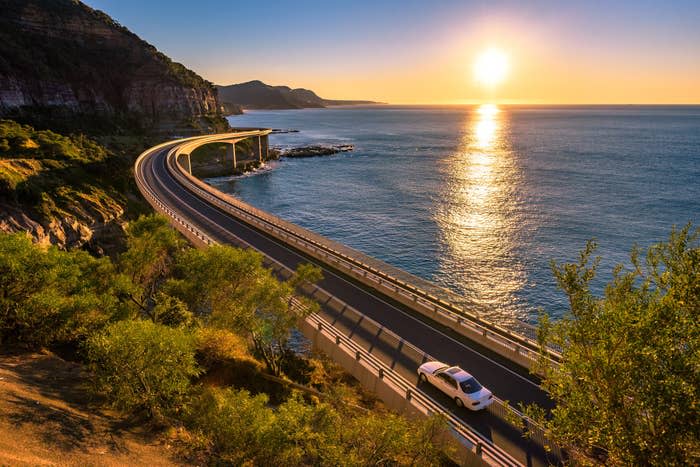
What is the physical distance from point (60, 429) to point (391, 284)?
87.9 ft

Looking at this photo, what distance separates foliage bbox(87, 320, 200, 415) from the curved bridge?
38.9ft

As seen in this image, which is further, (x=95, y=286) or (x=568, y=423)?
(x=95, y=286)

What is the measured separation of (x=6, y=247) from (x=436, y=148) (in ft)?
617

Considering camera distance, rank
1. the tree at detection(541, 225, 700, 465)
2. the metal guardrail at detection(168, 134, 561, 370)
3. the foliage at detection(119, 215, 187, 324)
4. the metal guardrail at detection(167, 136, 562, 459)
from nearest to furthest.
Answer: the tree at detection(541, 225, 700, 465), the metal guardrail at detection(167, 136, 562, 459), the foliage at detection(119, 215, 187, 324), the metal guardrail at detection(168, 134, 561, 370)

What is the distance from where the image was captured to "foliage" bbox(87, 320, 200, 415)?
56.4 feet

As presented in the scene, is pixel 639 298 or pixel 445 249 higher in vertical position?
pixel 639 298

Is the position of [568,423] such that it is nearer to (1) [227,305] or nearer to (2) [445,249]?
(1) [227,305]

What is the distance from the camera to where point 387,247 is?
64812 mm

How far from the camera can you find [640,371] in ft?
39.5

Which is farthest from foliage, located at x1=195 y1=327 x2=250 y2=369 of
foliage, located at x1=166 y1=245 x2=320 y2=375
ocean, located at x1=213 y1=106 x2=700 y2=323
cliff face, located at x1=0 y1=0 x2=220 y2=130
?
cliff face, located at x1=0 y1=0 x2=220 y2=130

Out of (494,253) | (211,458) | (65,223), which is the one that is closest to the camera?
(211,458)

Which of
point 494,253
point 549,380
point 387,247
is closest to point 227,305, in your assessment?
point 549,380

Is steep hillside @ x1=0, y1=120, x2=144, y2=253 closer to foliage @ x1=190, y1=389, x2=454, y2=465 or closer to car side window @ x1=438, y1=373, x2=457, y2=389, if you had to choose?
foliage @ x1=190, y1=389, x2=454, y2=465

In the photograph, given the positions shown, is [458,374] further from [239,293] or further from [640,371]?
[239,293]
